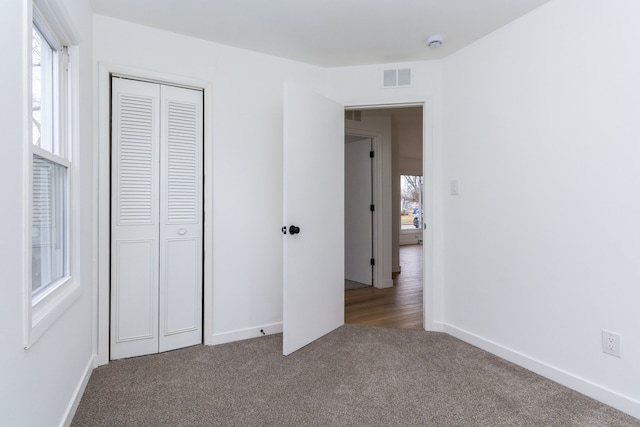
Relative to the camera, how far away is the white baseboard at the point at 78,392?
5.29 ft

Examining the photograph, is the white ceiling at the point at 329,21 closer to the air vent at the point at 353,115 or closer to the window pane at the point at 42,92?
the window pane at the point at 42,92

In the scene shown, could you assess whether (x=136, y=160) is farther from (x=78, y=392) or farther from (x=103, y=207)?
(x=78, y=392)

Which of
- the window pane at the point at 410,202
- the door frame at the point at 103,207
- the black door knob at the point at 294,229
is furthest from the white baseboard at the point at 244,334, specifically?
the window pane at the point at 410,202

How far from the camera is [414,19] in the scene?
232 cm

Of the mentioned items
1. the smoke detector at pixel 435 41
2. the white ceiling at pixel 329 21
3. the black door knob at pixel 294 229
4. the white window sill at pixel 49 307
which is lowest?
the white window sill at pixel 49 307

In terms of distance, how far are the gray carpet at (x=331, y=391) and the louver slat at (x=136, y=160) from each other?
1054 millimetres

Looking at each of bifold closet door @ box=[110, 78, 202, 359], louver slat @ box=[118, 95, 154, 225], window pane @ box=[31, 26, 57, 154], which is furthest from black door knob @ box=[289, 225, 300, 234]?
window pane @ box=[31, 26, 57, 154]

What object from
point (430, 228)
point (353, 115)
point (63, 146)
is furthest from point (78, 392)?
point (353, 115)

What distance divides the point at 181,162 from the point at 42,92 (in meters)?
1.02

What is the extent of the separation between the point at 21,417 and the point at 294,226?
172 cm

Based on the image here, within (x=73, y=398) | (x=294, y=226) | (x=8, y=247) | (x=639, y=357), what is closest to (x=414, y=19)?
(x=294, y=226)

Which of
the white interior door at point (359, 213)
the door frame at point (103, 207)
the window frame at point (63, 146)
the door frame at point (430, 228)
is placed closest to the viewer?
the window frame at point (63, 146)

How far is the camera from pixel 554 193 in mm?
2090

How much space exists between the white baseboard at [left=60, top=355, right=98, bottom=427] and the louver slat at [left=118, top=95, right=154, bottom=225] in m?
0.94
